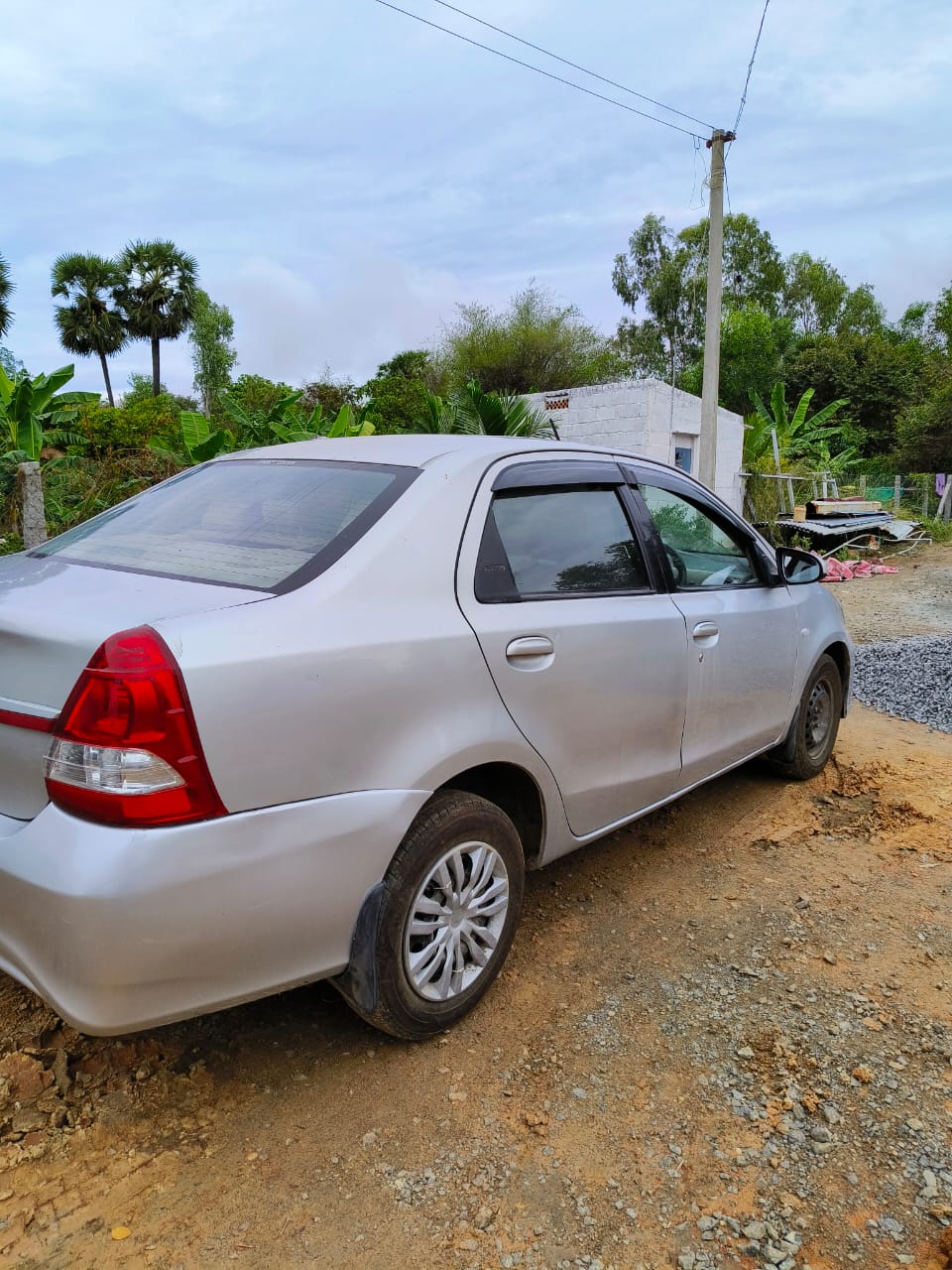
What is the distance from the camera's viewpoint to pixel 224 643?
6.25ft

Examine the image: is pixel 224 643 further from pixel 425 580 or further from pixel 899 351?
pixel 899 351

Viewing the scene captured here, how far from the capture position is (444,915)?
95.4 inches

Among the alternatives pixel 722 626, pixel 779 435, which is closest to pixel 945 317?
pixel 779 435

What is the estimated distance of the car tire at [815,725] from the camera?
4.43m

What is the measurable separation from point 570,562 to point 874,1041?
1744 millimetres

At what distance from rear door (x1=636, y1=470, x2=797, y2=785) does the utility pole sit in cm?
969

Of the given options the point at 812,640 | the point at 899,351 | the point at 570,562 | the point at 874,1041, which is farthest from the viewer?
the point at 899,351

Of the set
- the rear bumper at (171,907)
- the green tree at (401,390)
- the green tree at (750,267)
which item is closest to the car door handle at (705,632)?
the rear bumper at (171,907)

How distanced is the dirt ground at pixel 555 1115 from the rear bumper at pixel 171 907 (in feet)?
1.48

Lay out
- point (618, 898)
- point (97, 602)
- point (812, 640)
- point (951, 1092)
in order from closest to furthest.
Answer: point (97, 602), point (951, 1092), point (618, 898), point (812, 640)

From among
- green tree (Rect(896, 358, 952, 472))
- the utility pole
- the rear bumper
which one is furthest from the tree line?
the rear bumper

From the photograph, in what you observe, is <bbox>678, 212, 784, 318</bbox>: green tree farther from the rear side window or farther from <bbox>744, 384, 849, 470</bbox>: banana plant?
the rear side window

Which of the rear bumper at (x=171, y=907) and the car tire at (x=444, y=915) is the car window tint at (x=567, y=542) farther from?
the rear bumper at (x=171, y=907)

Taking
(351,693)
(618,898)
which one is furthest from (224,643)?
(618,898)
